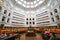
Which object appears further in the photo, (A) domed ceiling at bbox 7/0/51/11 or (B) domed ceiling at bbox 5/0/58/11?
(A) domed ceiling at bbox 7/0/51/11

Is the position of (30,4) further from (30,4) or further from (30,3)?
(30,3)

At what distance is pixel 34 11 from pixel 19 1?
9.27 metres

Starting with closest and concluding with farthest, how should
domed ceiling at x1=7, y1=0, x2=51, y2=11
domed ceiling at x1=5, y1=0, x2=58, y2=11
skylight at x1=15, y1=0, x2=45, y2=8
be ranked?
domed ceiling at x1=5, y1=0, x2=58, y2=11 < domed ceiling at x1=7, y1=0, x2=51, y2=11 < skylight at x1=15, y1=0, x2=45, y2=8

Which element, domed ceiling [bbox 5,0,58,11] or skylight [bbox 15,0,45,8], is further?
skylight [bbox 15,0,45,8]

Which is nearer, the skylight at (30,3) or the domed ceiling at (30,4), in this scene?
the domed ceiling at (30,4)

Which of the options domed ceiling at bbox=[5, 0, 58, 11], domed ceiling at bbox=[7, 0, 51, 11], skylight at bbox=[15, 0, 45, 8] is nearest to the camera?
domed ceiling at bbox=[5, 0, 58, 11]

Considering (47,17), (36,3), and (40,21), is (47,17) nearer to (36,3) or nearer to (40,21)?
(40,21)

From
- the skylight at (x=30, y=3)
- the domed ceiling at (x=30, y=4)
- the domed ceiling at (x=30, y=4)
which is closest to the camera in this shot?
the domed ceiling at (x=30, y=4)

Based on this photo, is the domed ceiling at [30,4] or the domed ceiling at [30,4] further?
the domed ceiling at [30,4]

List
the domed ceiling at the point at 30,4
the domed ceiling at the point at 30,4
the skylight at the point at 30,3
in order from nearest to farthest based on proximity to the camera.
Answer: the domed ceiling at the point at 30,4 < the domed ceiling at the point at 30,4 < the skylight at the point at 30,3

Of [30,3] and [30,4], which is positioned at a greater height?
[30,3]

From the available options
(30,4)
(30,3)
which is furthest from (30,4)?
(30,3)

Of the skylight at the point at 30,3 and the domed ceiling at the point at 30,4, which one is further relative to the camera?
the skylight at the point at 30,3

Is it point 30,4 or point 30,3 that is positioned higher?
point 30,3
